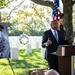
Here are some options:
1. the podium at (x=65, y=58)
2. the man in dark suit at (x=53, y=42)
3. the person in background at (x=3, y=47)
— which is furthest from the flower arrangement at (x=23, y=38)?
the podium at (x=65, y=58)

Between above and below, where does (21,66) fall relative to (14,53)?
below

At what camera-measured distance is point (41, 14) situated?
23.1 m

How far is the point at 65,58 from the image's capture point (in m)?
5.25

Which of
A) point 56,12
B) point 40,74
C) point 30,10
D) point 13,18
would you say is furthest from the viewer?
point 13,18

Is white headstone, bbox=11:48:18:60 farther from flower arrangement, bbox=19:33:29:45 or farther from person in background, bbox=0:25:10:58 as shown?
person in background, bbox=0:25:10:58

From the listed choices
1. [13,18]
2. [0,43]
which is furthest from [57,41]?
[13,18]

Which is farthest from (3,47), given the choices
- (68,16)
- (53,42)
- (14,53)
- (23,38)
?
(23,38)

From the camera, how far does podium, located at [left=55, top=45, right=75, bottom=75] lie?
16.8ft

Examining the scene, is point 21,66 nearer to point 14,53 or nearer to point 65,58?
point 14,53

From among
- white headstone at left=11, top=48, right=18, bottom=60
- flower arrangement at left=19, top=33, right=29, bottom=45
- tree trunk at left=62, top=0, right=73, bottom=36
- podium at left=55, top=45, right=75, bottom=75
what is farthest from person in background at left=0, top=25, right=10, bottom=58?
white headstone at left=11, top=48, right=18, bottom=60

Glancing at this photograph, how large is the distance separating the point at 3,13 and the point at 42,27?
221 inches

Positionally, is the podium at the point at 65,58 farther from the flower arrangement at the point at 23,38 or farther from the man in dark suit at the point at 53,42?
the flower arrangement at the point at 23,38

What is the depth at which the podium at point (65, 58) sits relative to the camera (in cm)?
512

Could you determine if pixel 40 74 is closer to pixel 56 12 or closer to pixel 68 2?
pixel 56 12
